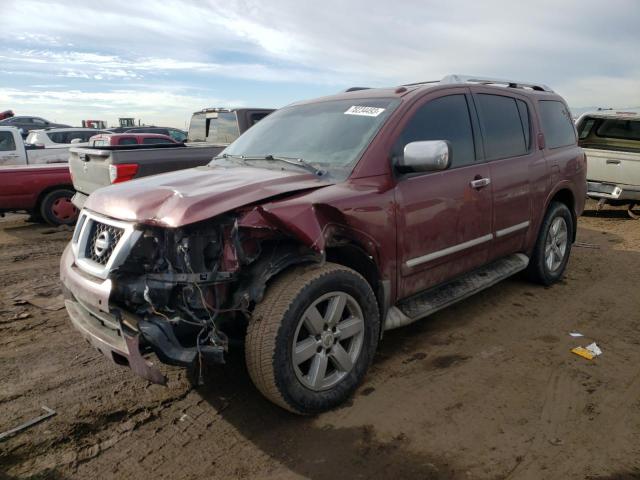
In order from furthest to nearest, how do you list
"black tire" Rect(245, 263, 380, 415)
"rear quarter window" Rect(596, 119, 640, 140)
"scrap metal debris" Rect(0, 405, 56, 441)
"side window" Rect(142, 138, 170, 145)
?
1. "side window" Rect(142, 138, 170, 145)
2. "rear quarter window" Rect(596, 119, 640, 140)
3. "scrap metal debris" Rect(0, 405, 56, 441)
4. "black tire" Rect(245, 263, 380, 415)

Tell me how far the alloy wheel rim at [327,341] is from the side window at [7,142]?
10.8 m

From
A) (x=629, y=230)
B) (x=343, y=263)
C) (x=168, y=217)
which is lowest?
(x=629, y=230)

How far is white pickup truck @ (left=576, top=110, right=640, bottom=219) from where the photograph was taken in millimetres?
8562

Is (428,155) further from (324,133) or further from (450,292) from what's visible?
(450,292)

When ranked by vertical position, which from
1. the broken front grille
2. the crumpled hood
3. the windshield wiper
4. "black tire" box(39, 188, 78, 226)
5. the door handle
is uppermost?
the windshield wiper

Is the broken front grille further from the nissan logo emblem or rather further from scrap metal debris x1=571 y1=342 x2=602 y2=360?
scrap metal debris x1=571 y1=342 x2=602 y2=360

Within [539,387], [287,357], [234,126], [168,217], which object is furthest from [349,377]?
[234,126]

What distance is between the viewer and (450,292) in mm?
3871

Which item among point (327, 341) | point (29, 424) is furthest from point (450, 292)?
point (29, 424)

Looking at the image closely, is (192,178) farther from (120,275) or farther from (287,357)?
(287,357)

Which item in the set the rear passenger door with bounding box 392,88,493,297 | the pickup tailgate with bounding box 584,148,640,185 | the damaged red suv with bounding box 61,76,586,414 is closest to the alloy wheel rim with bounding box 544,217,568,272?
the damaged red suv with bounding box 61,76,586,414

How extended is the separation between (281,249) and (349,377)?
0.89 metres

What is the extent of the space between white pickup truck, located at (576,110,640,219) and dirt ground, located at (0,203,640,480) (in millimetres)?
5159

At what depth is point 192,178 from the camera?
A: 3.21 m
